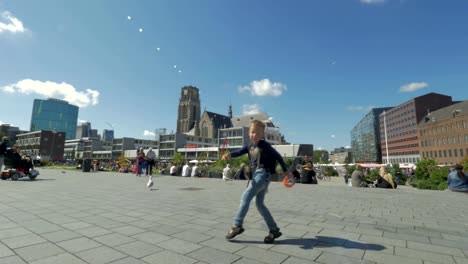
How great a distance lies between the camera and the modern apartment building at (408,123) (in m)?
91.9

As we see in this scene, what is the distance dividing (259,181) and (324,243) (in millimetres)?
1293

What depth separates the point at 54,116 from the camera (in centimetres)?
17950

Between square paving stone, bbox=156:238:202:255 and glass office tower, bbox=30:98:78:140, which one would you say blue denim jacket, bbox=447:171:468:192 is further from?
glass office tower, bbox=30:98:78:140

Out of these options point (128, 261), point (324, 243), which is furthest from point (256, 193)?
point (128, 261)

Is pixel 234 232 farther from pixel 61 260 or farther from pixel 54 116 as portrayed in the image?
pixel 54 116

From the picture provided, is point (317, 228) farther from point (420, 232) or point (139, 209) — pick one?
point (139, 209)

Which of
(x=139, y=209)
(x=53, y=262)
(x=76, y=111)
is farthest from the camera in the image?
(x=76, y=111)

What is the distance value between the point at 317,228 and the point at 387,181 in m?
10.9

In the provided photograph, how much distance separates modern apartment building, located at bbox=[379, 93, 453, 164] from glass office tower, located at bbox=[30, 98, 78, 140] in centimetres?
19975

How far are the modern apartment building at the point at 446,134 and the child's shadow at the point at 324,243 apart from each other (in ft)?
272

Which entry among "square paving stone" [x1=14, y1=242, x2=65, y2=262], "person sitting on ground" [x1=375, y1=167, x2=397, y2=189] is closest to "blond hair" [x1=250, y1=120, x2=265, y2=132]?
"square paving stone" [x1=14, y1=242, x2=65, y2=262]

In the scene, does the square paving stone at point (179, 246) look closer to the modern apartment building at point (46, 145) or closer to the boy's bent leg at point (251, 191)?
the boy's bent leg at point (251, 191)

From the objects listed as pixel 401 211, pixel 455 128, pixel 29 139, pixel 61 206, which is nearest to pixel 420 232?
pixel 401 211

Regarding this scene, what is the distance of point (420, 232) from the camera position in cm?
439
